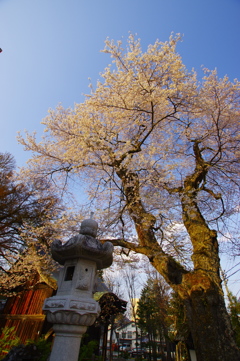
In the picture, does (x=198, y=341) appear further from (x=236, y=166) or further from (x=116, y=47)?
(x=116, y=47)

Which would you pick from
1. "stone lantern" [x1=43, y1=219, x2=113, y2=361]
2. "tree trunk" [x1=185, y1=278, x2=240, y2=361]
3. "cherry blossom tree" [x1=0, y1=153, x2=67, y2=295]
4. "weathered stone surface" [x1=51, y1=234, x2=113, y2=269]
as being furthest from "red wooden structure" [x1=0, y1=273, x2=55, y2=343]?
"tree trunk" [x1=185, y1=278, x2=240, y2=361]

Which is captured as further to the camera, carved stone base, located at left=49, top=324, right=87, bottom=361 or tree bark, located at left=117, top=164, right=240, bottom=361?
tree bark, located at left=117, top=164, right=240, bottom=361

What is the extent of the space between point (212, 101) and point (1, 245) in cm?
1263

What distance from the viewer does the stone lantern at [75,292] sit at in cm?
338

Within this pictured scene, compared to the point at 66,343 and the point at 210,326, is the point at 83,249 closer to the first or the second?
the point at 66,343

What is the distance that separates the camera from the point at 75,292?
3795 mm

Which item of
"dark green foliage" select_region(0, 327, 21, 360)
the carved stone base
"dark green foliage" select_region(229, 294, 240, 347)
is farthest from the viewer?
"dark green foliage" select_region(229, 294, 240, 347)

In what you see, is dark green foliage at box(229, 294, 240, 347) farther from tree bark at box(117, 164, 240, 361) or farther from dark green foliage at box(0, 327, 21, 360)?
dark green foliage at box(0, 327, 21, 360)

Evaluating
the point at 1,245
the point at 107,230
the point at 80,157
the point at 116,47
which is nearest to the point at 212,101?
the point at 116,47

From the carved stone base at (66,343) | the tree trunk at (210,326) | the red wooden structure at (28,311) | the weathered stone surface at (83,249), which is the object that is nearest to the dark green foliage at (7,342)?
the red wooden structure at (28,311)

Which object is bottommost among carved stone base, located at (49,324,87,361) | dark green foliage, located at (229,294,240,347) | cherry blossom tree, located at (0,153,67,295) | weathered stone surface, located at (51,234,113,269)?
carved stone base, located at (49,324,87,361)

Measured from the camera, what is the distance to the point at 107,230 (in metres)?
7.86

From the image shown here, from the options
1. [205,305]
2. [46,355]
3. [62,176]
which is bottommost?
[46,355]

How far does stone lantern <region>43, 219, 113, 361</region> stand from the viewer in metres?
3.38
